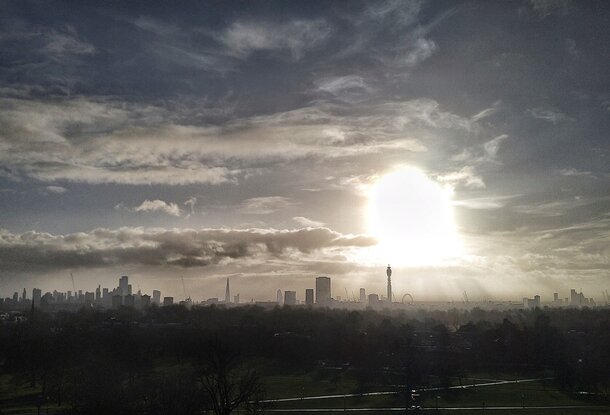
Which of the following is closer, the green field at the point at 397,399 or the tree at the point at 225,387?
the tree at the point at 225,387

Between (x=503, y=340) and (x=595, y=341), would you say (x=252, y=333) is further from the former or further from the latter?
(x=595, y=341)

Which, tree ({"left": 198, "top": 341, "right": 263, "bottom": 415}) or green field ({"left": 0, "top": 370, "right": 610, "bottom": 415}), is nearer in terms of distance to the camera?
tree ({"left": 198, "top": 341, "right": 263, "bottom": 415})

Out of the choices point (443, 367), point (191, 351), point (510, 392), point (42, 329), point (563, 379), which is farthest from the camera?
point (42, 329)

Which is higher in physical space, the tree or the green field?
the tree

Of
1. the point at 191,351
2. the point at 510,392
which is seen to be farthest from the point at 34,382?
the point at 510,392

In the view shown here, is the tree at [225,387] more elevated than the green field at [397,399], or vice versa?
the tree at [225,387]

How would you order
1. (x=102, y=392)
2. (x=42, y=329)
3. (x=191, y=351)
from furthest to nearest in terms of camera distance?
1. (x=42, y=329)
2. (x=191, y=351)
3. (x=102, y=392)

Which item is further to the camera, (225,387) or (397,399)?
(397,399)

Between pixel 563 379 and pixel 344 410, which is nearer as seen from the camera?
pixel 344 410

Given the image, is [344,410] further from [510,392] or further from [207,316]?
[207,316]

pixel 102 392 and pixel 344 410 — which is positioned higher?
pixel 102 392

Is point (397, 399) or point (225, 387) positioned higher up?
point (225, 387)
